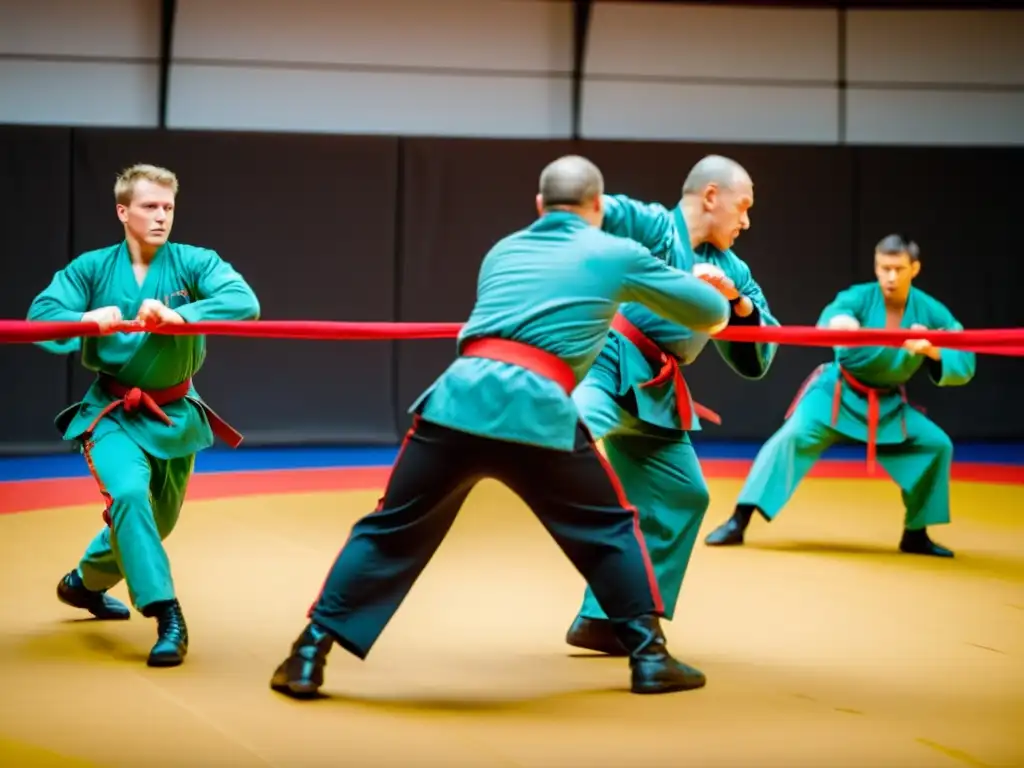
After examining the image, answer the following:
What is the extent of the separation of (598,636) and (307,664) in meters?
0.91

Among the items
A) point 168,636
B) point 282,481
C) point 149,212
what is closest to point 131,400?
point 149,212

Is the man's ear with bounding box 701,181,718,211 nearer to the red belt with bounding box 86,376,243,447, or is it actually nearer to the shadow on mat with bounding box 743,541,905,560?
the red belt with bounding box 86,376,243,447

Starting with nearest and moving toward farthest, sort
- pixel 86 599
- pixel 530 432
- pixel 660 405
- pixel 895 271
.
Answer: pixel 530 432
pixel 660 405
pixel 86 599
pixel 895 271

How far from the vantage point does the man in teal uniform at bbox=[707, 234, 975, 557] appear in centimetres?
559

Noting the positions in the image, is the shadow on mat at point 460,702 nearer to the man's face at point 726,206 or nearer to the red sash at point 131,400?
the red sash at point 131,400

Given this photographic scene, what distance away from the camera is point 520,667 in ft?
12.0

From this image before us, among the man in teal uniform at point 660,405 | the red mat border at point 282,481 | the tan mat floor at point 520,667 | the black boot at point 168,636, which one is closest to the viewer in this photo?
the tan mat floor at point 520,667

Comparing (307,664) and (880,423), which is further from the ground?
(880,423)

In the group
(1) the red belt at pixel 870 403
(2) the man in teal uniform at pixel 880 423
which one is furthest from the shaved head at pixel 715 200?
(1) the red belt at pixel 870 403

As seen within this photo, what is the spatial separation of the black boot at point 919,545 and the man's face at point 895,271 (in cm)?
94

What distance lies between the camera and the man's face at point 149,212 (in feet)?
12.5

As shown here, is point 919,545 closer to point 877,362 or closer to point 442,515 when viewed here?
point 877,362

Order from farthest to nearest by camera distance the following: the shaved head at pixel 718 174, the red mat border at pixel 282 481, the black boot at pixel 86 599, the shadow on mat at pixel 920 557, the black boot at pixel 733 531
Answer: the red mat border at pixel 282 481 < the black boot at pixel 733 531 < the shadow on mat at pixel 920 557 < the black boot at pixel 86 599 < the shaved head at pixel 718 174

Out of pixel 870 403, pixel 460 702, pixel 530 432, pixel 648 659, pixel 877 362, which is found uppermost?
pixel 877 362
